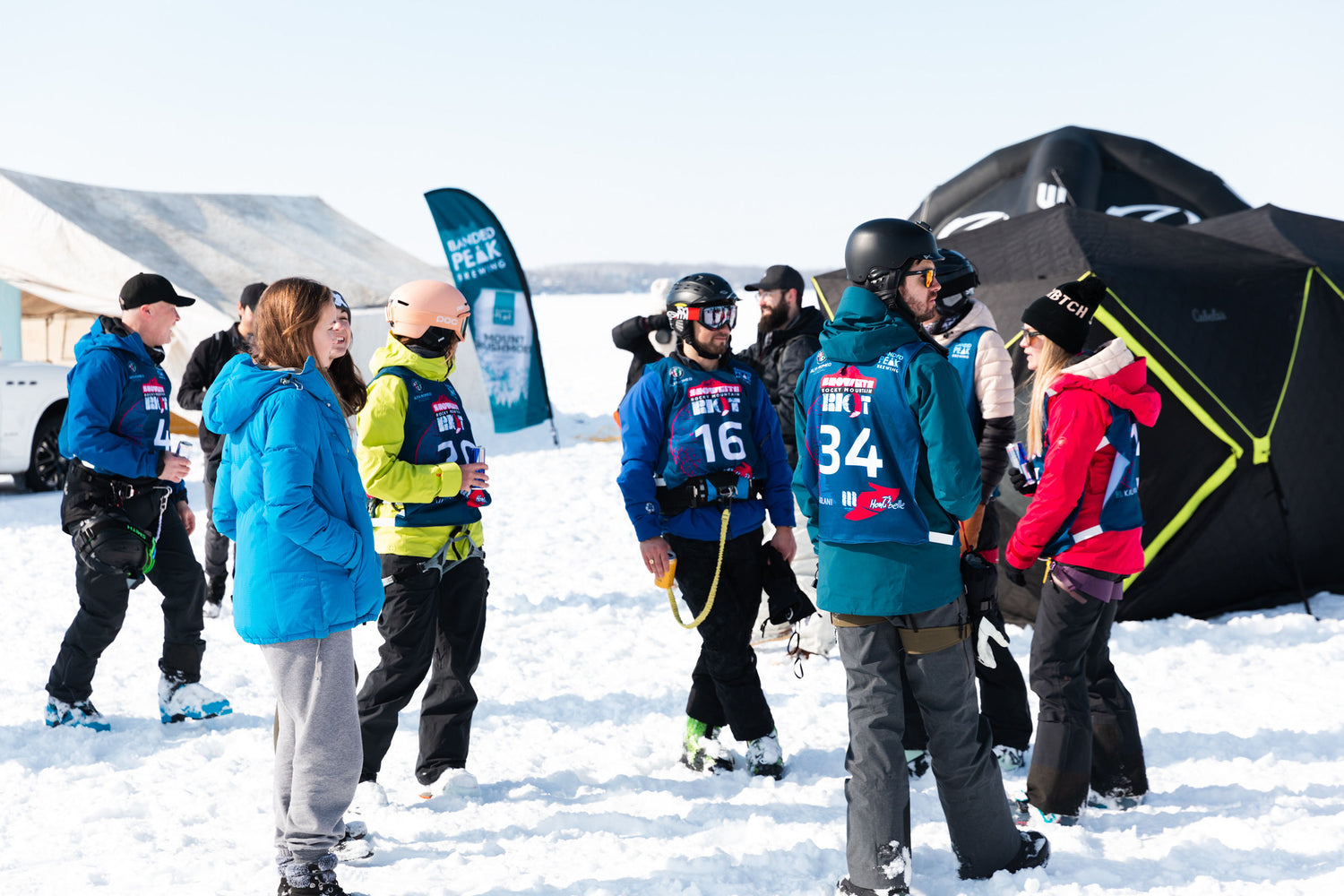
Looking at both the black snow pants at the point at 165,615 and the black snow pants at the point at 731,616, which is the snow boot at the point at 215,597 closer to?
the black snow pants at the point at 165,615

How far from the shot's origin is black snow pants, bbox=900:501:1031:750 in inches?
157

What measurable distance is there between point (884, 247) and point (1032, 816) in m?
2.04

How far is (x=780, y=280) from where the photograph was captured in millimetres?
5668

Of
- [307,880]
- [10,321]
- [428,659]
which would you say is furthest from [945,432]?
[10,321]

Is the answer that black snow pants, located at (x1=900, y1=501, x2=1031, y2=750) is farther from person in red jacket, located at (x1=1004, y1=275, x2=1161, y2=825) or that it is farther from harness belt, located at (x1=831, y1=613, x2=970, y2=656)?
harness belt, located at (x1=831, y1=613, x2=970, y2=656)

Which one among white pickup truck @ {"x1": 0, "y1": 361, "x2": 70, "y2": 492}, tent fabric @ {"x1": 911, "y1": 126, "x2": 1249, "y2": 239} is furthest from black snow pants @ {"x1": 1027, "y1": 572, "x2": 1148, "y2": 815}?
white pickup truck @ {"x1": 0, "y1": 361, "x2": 70, "y2": 492}

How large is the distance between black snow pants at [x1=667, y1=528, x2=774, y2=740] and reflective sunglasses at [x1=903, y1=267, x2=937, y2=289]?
4.58ft

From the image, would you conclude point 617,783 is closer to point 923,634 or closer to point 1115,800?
point 923,634

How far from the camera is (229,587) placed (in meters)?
7.33

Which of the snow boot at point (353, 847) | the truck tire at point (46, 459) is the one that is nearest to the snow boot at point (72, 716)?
the snow boot at point (353, 847)

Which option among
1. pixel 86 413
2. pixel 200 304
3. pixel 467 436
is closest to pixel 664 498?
pixel 467 436

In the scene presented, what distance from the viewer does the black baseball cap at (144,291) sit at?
4551 millimetres

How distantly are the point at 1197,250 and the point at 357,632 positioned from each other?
219 inches

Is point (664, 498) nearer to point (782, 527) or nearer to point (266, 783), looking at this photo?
point (782, 527)
